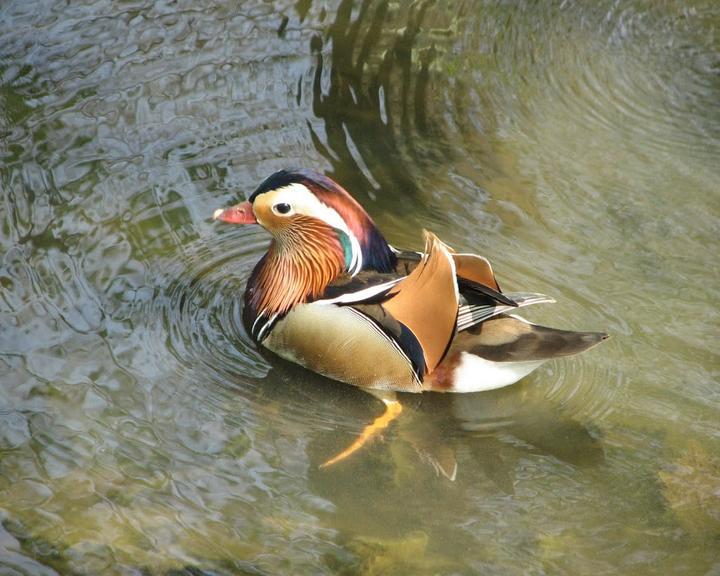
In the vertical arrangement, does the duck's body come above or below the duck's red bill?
below

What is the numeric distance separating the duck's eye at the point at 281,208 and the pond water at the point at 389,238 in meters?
0.56

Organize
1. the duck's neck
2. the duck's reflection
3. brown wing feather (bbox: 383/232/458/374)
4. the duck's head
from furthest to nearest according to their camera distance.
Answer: the duck's neck → the duck's head → brown wing feather (bbox: 383/232/458/374) → the duck's reflection

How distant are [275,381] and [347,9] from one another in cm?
367

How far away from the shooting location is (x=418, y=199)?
235 inches

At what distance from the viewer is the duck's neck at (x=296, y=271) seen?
4.97 metres

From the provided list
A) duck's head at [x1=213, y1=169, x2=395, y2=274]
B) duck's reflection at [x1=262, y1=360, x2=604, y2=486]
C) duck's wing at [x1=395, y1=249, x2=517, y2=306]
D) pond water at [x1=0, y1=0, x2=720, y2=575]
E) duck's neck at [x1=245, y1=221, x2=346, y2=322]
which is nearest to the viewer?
pond water at [x1=0, y1=0, x2=720, y2=575]

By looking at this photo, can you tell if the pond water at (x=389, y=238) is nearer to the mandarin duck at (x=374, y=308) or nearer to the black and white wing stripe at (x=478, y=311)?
the mandarin duck at (x=374, y=308)

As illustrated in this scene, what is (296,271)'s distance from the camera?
5.02 m

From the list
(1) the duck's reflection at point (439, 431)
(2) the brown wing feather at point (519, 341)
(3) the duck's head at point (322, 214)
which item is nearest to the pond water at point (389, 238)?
(1) the duck's reflection at point (439, 431)

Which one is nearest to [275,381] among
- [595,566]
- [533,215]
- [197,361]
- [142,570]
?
[197,361]

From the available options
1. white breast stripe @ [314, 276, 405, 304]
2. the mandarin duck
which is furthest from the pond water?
white breast stripe @ [314, 276, 405, 304]

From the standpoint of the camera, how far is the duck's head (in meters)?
4.85

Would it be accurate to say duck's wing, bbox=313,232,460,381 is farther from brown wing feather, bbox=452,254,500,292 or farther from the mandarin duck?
brown wing feather, bbox=452,254,500,292

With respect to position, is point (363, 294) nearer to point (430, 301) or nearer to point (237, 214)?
point (430, 301)
